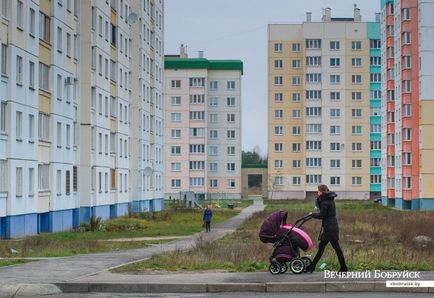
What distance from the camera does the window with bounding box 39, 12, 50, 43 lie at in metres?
39.3

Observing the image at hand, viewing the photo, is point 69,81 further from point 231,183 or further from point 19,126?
point 231,183

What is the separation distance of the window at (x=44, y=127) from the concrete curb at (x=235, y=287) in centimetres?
2466

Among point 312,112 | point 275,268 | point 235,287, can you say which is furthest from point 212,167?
point 235,287

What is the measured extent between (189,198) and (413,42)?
1023 inches

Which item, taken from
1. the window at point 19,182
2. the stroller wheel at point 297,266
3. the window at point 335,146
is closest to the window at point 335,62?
the window at point 335,146

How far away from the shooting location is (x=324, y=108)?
10762 cm

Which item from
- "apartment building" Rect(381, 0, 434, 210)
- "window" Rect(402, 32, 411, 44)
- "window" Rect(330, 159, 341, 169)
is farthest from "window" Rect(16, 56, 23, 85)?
"window" Rect(330, 159, 341, 169)

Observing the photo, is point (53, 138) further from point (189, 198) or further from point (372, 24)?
point (372, 24)

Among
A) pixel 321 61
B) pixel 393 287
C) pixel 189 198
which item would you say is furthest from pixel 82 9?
pixel 321 61

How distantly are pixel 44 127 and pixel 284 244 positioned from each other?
2571 cm

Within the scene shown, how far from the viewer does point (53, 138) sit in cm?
4088

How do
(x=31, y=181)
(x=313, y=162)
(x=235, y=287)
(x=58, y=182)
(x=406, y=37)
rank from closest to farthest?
(x=235, y=287)
(x=31, y=181)
(x=58, y=182)
(x=406, y=37)
(x=313, y=162)

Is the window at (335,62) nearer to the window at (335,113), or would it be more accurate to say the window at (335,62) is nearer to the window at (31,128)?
the window at (335,113)

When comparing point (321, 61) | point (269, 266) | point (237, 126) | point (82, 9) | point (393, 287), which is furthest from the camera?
point (237, 126)
